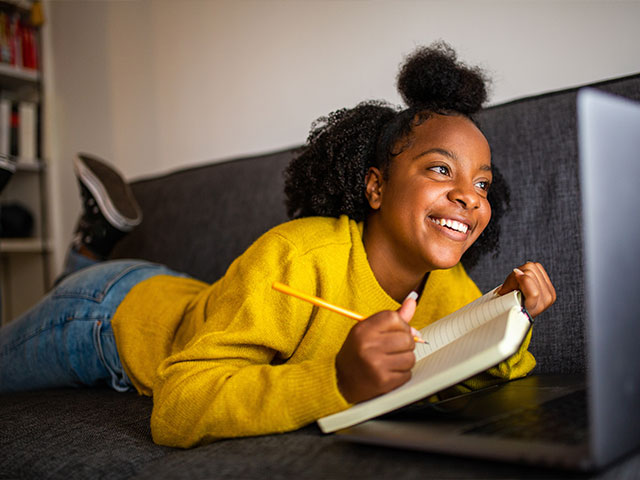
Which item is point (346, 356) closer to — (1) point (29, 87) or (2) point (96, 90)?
(2) point (96, 90)

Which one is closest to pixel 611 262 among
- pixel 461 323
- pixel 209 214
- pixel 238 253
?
pixel 461 323

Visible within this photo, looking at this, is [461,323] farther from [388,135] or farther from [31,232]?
[31,232]

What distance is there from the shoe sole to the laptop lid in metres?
1.29

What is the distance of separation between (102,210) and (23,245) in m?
1.13

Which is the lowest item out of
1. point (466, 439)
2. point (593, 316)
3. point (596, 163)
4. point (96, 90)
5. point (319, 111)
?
point (466, 439)

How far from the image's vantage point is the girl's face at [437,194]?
90 centimetres

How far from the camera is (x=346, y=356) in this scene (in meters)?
0.63

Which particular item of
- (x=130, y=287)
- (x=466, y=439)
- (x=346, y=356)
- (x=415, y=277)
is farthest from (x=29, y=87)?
(x=466, y=439)

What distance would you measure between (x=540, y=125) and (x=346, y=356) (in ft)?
2.16

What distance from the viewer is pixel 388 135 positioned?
1.02 m

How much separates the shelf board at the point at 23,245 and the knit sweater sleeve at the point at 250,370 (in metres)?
1.82

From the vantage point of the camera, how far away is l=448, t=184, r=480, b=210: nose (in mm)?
884

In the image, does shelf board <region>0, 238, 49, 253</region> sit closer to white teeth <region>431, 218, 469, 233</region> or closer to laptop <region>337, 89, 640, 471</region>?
white teeth <region>431, 218, 469, 233</region>

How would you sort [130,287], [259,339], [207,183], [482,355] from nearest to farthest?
[482,355] → [259,339] → [130,287] → [207,183]
